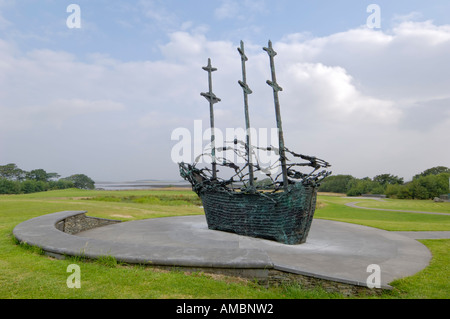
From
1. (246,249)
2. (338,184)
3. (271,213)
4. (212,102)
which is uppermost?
(212,102)

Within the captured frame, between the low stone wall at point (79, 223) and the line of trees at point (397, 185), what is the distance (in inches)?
876

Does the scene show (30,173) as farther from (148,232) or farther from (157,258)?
(157,258)

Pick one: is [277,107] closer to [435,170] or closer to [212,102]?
[212,102]

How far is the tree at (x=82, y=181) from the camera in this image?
253ft

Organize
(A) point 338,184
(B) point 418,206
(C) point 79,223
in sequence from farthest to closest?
(A) point 338,184
(B) point 418,206
(C) point 79,223

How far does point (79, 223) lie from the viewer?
12953 millimetres

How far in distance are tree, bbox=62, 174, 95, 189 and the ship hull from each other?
77407 mm

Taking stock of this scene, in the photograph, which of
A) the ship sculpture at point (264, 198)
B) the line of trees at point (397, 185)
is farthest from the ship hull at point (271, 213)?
the line of trees at point (397, 185)

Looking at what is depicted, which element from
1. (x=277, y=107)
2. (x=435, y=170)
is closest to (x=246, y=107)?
(x=277, y=107)

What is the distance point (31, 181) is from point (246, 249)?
6852cm

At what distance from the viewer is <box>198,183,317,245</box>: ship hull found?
959cm

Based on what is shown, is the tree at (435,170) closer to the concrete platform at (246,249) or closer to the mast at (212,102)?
the concrete platform at (246,249)
